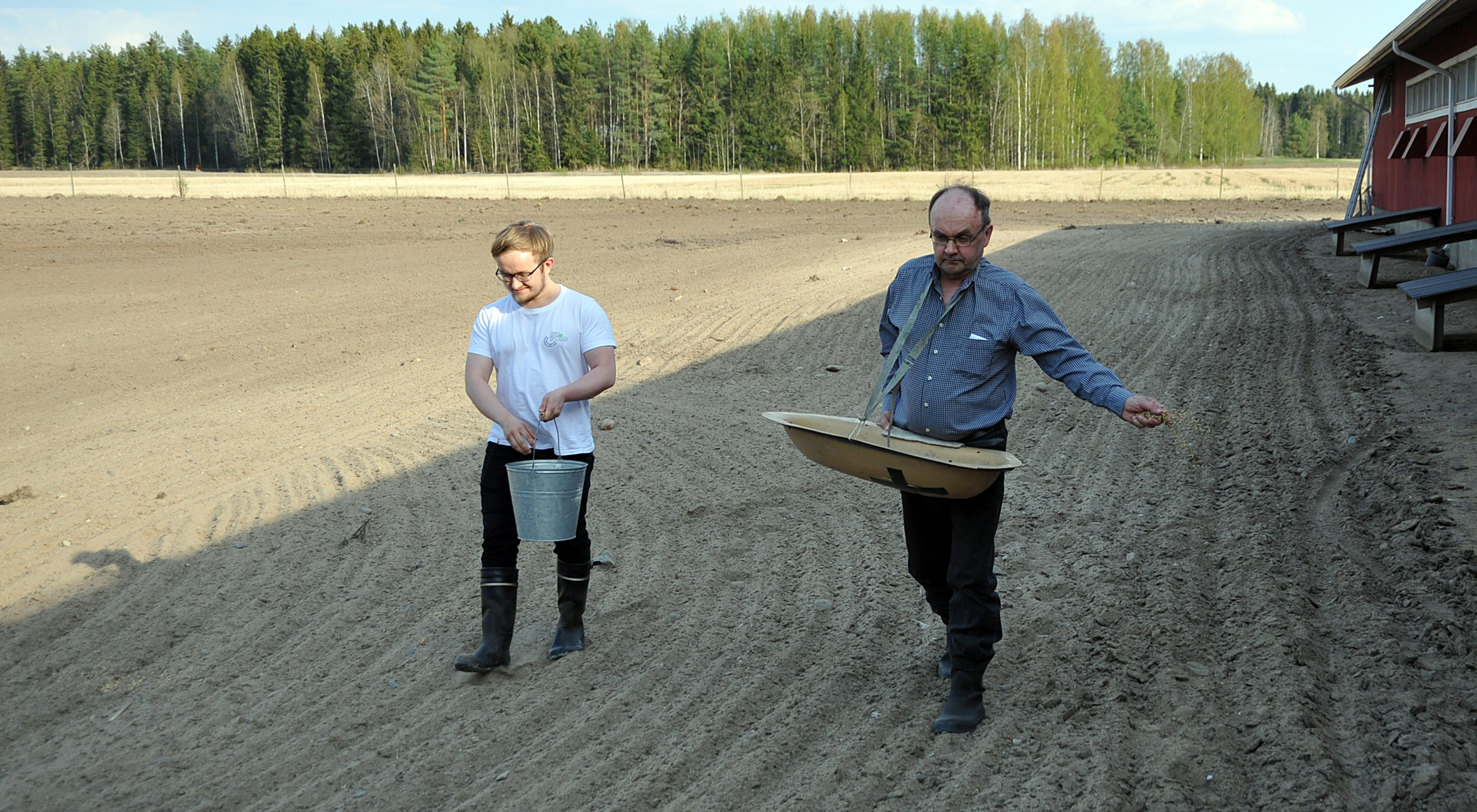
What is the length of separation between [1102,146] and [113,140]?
300 feet

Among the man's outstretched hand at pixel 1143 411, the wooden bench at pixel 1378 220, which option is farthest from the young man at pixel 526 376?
the wooden bench at pixel 1378 220

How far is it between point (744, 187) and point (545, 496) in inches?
1884

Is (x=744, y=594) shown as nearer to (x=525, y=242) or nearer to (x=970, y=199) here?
(x=525, y=242)

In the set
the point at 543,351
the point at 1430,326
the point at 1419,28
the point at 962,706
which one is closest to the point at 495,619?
the point at 543,351

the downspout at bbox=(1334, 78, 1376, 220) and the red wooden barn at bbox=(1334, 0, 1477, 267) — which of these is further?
the downspout at bbox=(1334, 78, 1376, 220)

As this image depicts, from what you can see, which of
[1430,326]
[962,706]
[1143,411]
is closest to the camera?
[1143,411]

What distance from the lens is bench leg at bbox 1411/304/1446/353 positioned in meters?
8.92

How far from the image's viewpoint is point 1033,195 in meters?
45.3

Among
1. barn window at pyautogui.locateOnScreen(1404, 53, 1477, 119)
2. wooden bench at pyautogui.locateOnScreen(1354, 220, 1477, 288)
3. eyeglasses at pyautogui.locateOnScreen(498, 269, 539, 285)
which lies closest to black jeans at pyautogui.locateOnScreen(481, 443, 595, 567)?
eyeglasses at pyautogui.locateOnScreen(498, 269, 539, 285)

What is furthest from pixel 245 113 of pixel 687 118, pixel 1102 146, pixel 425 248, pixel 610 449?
pixel 610 449

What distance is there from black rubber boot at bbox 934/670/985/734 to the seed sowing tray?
28.4 inches

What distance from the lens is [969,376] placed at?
137 inches

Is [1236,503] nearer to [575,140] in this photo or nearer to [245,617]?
[245,617]

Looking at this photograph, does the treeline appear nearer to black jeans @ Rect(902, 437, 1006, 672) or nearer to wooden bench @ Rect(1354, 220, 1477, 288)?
wooden bench @ Rect(1354, 220, 1477, 288)
